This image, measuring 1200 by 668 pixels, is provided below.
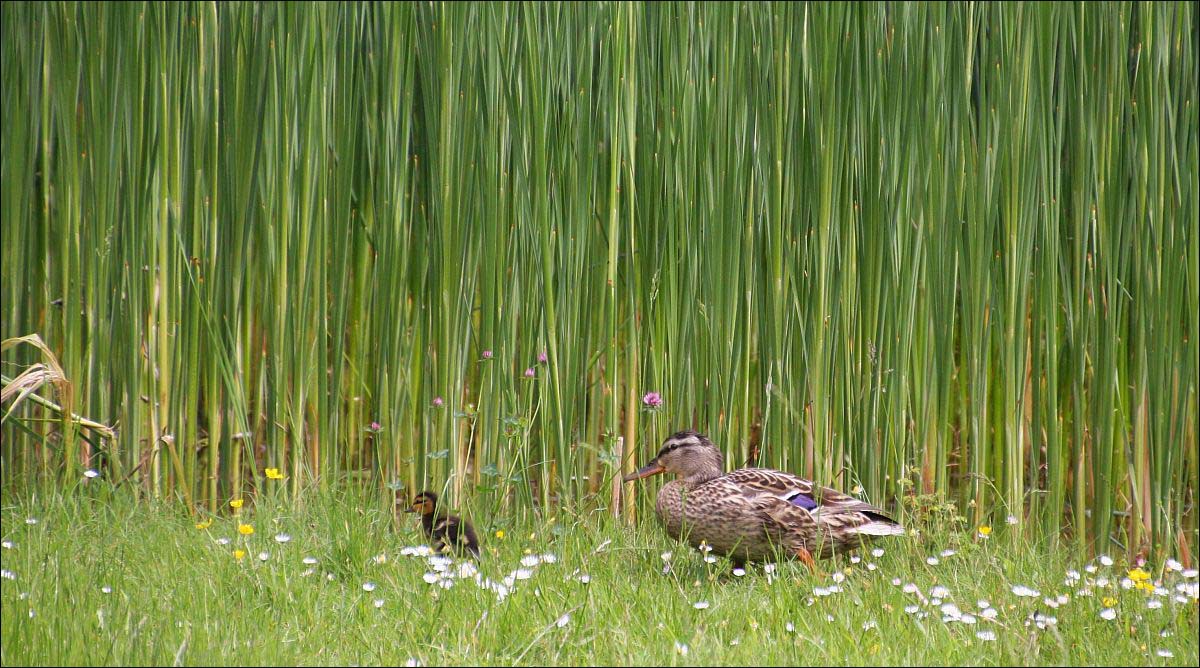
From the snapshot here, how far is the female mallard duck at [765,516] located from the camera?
3998 mm

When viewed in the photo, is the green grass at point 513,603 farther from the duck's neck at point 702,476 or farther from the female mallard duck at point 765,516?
the duck's neck at point 702,476

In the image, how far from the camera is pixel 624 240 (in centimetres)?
477

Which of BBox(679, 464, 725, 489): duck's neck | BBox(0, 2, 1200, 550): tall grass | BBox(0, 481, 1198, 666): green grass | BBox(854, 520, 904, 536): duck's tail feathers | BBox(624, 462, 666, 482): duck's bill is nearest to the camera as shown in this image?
BBox(0, 481, 1198, 666): green grass

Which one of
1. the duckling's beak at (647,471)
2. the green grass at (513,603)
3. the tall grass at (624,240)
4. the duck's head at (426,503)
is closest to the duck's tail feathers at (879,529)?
the green grass at (513,603)

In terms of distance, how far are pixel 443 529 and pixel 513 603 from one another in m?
1.00

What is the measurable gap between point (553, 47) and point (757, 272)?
4.04ft

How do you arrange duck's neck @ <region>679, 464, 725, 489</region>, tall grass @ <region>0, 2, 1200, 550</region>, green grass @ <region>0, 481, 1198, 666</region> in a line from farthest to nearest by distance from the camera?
tall grass @ <region>0, 2, 1200, 550</region>
duck's neck @ <region>679, 464, 725, 489</region>
green grass @ <region>0, 481, 1198, 666</region>

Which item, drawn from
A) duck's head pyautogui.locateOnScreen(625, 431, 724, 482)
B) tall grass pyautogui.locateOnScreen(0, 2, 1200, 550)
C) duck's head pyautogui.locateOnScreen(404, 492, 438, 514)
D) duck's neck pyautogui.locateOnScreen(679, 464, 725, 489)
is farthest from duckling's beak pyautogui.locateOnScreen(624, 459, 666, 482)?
duck's head pyautogui.locateOnScreen(404, 492, 438, 514)

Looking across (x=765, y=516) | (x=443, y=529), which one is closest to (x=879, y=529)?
(x=765, y=516)

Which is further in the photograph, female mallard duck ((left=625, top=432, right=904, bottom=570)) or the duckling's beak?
the duckling's beak

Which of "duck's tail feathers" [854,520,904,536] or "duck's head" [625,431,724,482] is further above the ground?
"duck's head" [625,431,724,482]

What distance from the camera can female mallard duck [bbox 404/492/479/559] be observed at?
4.03 meters

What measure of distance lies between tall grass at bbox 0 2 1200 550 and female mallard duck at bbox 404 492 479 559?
31cm

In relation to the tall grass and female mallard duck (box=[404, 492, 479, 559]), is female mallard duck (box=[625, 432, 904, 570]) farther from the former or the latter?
female mallard duck (box=[404, 492, 479, 559])
